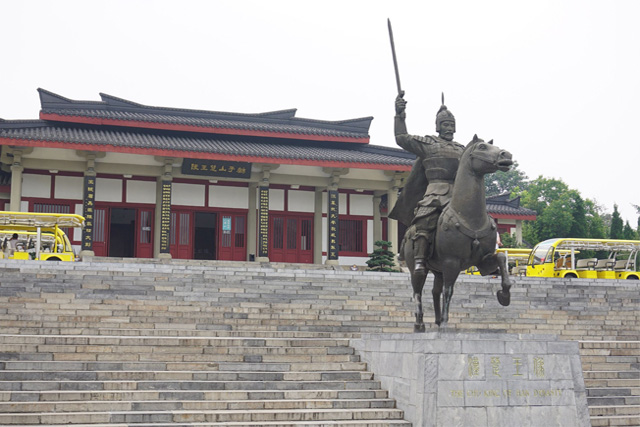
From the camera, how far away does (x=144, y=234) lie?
24844 mm

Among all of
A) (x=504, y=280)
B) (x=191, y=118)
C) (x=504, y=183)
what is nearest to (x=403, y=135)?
(x=504, y=280)

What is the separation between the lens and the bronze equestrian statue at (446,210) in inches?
331

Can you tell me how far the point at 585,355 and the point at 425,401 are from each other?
15.0 ft

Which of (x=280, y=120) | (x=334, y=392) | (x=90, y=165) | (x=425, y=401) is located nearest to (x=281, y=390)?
(x=334, y=392)

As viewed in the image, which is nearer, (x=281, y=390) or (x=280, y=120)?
(x=281, y=390)

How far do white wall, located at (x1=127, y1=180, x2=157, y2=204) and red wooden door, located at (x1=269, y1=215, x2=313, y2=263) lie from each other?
14.5 ft

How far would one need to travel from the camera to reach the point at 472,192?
8414 millimetres

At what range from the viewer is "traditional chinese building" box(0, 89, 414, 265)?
23359 millimetres

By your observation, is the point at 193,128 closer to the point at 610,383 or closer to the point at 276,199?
the point at 276,199

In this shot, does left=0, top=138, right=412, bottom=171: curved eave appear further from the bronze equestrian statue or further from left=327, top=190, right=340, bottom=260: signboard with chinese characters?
the bronze equestrian statue

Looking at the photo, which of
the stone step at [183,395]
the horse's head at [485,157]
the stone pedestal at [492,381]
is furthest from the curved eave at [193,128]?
the stone pedestal at [492,381]

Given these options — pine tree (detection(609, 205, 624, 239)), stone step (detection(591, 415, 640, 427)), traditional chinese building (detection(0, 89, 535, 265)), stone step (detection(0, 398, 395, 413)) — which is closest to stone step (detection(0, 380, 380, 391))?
stone step (detection(0, 398, 395, 413))

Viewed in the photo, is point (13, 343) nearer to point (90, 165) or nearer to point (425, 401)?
point (425, 401)

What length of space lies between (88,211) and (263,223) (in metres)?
5.70
